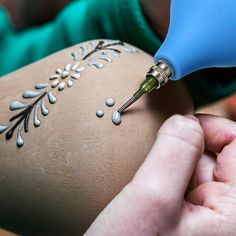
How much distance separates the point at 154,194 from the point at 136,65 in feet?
0.41

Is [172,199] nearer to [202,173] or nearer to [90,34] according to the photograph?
[202,173]

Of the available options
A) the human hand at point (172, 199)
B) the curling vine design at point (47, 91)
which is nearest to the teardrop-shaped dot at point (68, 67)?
the curling vine design at point (47, 91)

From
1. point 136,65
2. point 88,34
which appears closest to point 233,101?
point 88,34

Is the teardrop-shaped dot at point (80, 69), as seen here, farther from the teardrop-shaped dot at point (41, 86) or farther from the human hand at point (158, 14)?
the human hand at point (158, 14)

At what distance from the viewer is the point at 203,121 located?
1.24ft

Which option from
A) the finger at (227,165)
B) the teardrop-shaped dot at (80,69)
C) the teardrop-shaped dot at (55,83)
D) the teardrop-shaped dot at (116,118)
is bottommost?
the finger at (227,165)

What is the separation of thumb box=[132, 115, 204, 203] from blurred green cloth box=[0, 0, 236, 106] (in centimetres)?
24

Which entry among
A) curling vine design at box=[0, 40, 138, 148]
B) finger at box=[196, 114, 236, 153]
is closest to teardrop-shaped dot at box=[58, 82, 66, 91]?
curling vine design at box=[0, 40, 138, 148]

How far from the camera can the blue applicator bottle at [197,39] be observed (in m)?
0.35

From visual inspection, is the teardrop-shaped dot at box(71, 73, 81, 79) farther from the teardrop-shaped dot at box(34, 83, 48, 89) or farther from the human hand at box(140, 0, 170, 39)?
the human hand at box(140, 0, 170, 39)

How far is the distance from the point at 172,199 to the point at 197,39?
115 mm

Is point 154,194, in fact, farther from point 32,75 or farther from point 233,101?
point 233,101

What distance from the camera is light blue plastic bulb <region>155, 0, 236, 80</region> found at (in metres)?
0.35

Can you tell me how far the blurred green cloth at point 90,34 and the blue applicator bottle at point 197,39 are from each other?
0.20 metres
